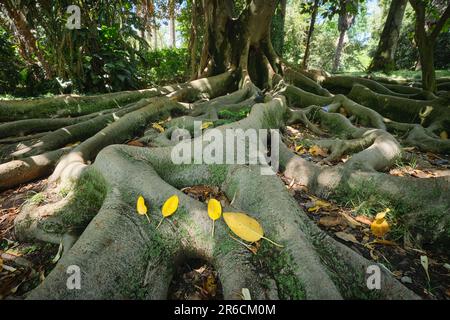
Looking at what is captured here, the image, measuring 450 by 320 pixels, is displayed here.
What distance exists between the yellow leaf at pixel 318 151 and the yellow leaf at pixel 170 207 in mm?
1853

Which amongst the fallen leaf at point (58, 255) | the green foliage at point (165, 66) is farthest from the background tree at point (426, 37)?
the green foliage at point (165, 66)

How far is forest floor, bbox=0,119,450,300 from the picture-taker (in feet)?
4.55

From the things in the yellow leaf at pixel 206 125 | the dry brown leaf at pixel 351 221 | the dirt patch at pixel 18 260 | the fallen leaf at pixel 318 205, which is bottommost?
the dirt patch at pixel 18 260

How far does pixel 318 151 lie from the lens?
9.50 ft

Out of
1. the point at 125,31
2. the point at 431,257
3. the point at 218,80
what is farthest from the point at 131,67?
the point at 431,257

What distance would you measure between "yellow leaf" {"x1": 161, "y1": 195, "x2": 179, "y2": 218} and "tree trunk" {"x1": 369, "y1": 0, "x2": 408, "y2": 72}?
8.86 metres

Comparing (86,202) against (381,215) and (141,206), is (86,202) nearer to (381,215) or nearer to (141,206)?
(141,206)

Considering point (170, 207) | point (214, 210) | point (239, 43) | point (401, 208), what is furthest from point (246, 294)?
point (239, 43)

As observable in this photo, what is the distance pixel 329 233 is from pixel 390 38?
8709mm

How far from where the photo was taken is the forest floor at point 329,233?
1.39 meters

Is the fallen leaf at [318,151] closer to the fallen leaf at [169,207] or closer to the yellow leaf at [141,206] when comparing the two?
the fallen leaf at [169,207]

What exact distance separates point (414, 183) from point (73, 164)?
8.14 feet

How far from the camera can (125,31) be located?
19.8 feet
